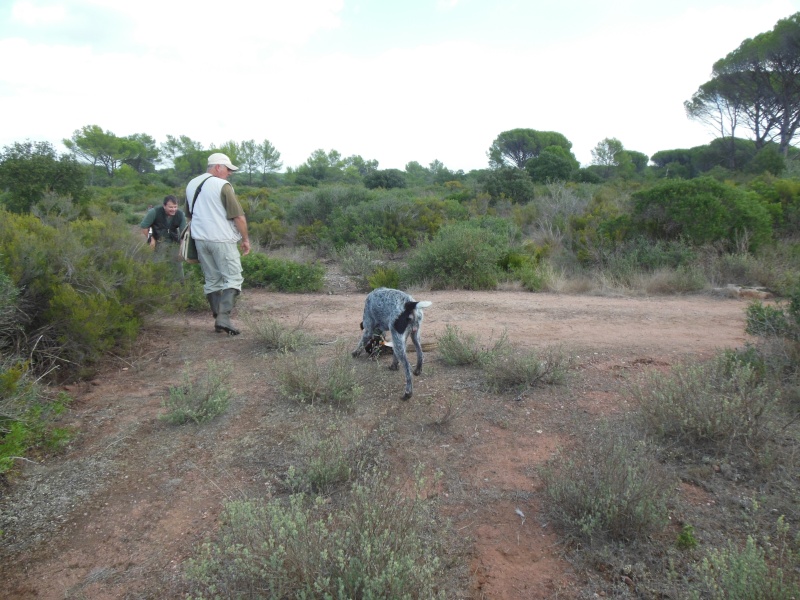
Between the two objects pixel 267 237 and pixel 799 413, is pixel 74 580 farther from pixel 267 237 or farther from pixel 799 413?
pixel 267 237

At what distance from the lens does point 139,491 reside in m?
3.15

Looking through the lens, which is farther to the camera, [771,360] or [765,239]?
[765,239]

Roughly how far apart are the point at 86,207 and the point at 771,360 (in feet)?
54.0

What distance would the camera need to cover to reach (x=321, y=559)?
2111 mm

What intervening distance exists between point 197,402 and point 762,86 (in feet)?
107

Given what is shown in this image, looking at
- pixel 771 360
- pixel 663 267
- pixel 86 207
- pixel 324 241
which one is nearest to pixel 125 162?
pixel 86 207

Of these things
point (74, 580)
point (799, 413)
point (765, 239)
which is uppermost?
point (765, 239)

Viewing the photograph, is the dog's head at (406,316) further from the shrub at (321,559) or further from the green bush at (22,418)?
the green bush at (22,418)

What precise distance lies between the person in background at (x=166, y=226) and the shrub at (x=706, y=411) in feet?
18.6

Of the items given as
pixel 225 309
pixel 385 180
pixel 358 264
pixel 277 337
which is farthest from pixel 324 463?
pixel 385 180

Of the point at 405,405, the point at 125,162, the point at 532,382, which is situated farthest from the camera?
the point at 125,162

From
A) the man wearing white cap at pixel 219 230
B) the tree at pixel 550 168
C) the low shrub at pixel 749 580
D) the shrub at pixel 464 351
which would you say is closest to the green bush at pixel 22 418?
the man wearing white cap at pixel 219 230

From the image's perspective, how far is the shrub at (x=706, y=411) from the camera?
3289 millimetres

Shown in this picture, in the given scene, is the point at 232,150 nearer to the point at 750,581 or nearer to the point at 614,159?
the point at 614,159
